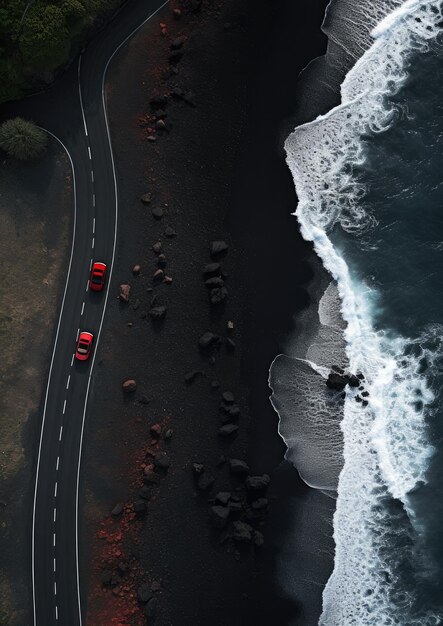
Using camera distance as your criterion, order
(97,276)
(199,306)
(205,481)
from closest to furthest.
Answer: (205,481) < (97,276) < (199,306)

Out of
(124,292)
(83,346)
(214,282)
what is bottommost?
(83,346)

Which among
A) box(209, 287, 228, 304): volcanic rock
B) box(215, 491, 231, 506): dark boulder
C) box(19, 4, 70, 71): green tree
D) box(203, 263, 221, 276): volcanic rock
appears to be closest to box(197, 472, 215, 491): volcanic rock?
box(215, 491, 231, 506): dark boulder

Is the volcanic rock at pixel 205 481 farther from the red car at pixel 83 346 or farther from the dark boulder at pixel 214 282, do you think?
the dark boulder at pixel 214 282

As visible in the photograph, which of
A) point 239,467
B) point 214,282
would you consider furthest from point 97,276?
point 239,467

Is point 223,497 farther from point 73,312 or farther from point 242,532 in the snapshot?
point 73,312

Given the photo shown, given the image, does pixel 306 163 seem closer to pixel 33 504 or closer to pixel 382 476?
pixel 382 476

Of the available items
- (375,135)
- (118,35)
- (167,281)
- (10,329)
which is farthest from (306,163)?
(10,329)
